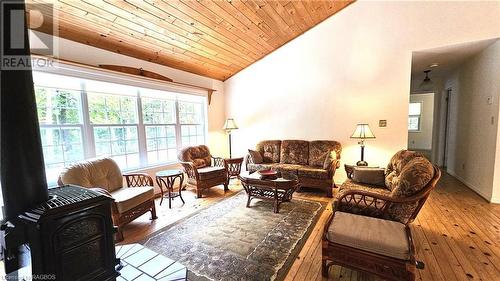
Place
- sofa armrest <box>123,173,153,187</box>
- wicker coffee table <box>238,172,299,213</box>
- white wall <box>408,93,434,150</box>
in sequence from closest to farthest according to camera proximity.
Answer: wicker coffee table <box>238,172,299,213</box> < sofa armrest <box>123,173,153,187</box> < white wall <box>408,93,434,150</box>

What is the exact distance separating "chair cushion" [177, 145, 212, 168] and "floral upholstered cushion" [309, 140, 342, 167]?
2.06 meters

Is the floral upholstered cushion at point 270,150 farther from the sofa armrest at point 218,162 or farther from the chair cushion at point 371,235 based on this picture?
the chair cushion at point 371,235

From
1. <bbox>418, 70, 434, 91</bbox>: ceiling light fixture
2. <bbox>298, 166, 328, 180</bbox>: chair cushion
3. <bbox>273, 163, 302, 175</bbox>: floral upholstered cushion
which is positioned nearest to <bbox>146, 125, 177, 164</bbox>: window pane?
<bbox>273, 163, 302, 175</bbox>: floral upholstered cushion

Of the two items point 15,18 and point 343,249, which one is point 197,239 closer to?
point 343,249

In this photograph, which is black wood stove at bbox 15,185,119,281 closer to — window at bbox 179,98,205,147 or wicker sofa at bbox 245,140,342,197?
wicker sofa at bbox 245,140,342,197

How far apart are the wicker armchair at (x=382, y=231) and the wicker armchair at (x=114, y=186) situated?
6.87 ft

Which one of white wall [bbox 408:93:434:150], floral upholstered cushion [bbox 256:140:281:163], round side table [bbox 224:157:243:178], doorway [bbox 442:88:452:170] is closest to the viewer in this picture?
round side table [bbox 224:157:243:178]

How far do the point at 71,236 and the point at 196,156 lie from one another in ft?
9.13

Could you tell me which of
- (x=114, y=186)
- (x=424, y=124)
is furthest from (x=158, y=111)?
(x=424, y=124)

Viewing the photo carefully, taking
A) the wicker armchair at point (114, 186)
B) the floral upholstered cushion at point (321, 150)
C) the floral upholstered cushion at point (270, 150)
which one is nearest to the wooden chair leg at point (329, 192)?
the floral upholstered cushion at point (321, 150)

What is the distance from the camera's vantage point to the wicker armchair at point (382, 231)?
1436 mm

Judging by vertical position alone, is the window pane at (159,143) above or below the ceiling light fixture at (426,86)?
below

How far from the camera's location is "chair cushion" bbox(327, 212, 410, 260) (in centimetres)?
143

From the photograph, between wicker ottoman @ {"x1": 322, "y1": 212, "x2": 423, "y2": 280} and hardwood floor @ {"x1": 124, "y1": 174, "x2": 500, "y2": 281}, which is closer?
wicker ottoman @ {"x1": 322, "y1": 212, "x2": 423, "y2": 280}
